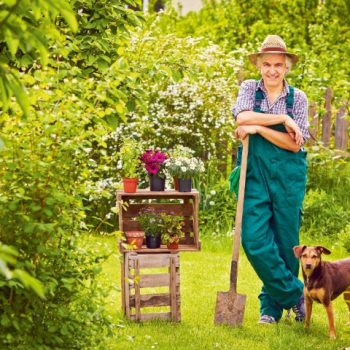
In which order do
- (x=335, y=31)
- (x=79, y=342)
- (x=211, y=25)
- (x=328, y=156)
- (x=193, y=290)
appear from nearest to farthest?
(x=79, y=342), (x=193, y=290), (x=328, y=156), (x=335, y=31), (x=211, y=25)

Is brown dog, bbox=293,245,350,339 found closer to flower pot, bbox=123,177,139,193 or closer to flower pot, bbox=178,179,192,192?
flower pot, bbox=178,179,192,192

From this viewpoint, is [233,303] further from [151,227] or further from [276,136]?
[276,136]

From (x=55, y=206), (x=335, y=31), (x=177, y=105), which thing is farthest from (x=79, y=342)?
(x=335, y=31)

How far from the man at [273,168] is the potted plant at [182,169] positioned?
482 mm

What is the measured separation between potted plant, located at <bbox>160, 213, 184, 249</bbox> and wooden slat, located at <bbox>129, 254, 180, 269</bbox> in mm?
130

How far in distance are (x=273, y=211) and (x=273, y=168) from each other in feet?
1.14

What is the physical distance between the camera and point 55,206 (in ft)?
11.7

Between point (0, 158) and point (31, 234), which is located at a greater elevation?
point (0, 158)

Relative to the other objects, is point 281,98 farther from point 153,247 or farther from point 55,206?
point 55,206

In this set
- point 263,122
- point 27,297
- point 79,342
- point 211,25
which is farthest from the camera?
point 211,25

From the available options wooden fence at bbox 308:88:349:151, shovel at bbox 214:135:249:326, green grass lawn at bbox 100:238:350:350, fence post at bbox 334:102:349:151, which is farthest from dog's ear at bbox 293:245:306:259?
fence post at bbox 334:102:349:151

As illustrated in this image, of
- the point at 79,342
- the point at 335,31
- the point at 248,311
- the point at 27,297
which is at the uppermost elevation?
the point at 335,31

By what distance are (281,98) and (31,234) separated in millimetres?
2591

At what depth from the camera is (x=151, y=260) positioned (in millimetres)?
5629
